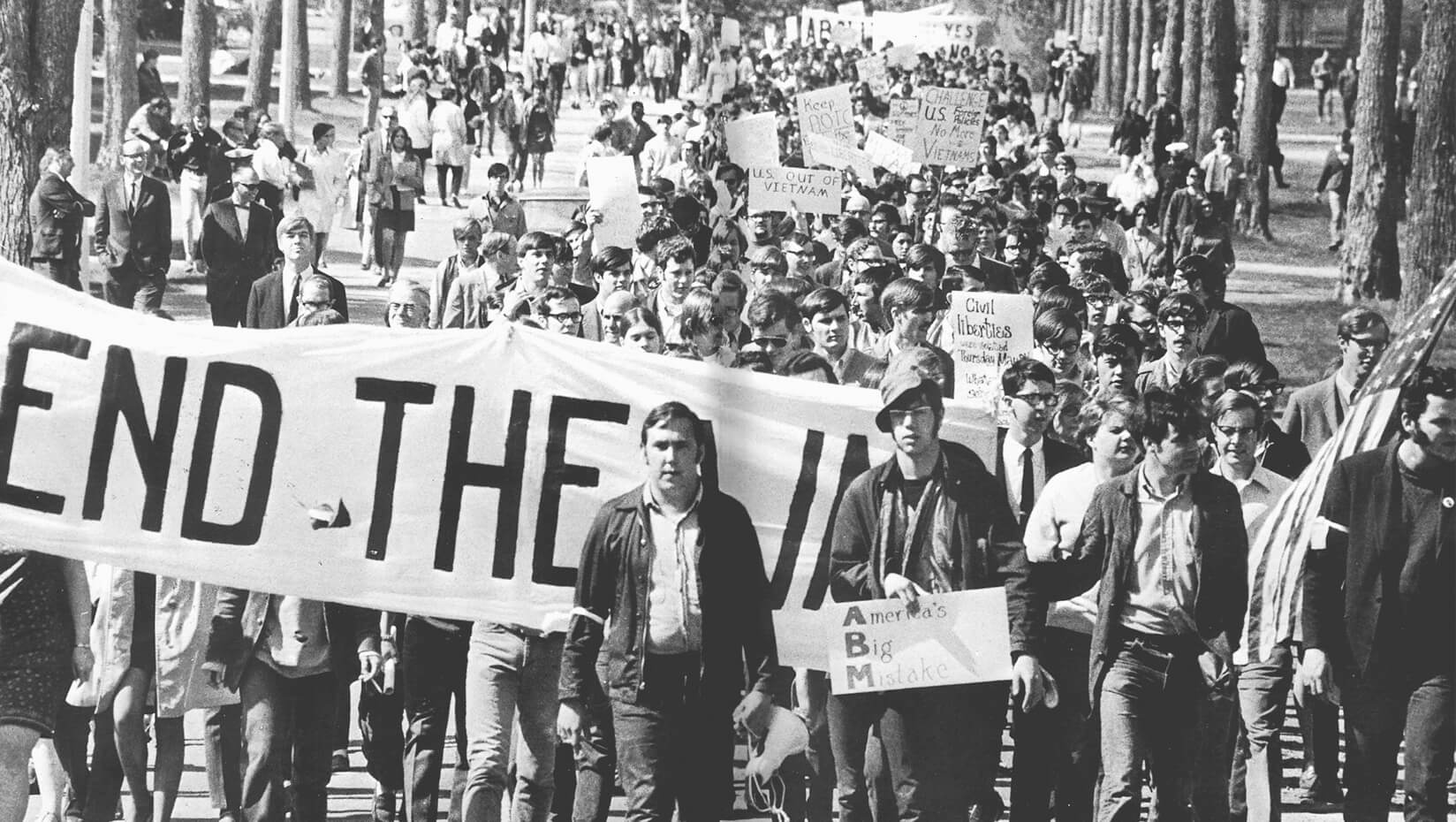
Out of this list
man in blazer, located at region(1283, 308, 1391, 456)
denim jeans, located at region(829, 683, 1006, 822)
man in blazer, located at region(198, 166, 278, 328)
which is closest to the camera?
denim jeans, located at region(829, 683, 1006, 822)

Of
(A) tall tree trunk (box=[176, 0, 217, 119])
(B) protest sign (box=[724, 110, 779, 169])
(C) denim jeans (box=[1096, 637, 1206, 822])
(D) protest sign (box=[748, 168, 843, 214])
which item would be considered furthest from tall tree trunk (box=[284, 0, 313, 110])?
(C) denim jeans (box=[1096, 637, 1206, 822])

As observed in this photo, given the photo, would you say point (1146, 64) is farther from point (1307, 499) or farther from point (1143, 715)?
point (1143, 715)

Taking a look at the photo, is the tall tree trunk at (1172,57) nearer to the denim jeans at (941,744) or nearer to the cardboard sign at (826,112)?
the cardboard sign at (826,112)

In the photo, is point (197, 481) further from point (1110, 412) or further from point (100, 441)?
point (1110, 412)

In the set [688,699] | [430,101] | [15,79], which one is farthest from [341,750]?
[430,101]

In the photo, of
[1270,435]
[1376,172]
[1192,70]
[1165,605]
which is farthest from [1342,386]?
[1192,70]

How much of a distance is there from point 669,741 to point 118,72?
76.3 feet

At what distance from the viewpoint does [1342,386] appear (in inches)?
373

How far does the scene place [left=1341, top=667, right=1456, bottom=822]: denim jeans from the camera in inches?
284

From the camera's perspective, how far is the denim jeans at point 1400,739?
7223 mm

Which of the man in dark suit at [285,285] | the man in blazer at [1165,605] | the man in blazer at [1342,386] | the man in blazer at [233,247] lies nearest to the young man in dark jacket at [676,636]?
the man in blazer at [1165,605]

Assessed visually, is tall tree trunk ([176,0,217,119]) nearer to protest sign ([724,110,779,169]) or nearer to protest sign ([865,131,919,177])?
protest sign ([865,131,919,177])

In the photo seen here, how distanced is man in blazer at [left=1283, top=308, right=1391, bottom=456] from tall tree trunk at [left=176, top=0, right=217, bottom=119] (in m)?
23.8

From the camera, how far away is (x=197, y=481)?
7.68 meters
